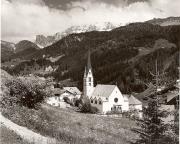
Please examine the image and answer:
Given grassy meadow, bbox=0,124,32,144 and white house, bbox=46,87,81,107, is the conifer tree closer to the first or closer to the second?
grassy meadow, bbox=0,124,32,144

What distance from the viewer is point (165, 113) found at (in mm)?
26391

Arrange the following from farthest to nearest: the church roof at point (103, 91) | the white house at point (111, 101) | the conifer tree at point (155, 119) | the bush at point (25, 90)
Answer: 1. the church roof at point (103, 91)
2. the white house at point (111, 101)
3. the bush at point (25, 90)
4. the conifer tree at point (155, 119)

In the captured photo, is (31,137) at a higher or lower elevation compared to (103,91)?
lower

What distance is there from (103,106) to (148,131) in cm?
9082

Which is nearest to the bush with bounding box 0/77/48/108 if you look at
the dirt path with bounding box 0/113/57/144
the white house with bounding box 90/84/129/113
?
the dirt path with bounding box 0/113/57/144

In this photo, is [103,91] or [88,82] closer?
[103,91]

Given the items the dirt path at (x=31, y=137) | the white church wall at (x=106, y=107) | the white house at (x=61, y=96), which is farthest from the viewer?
the white house at (x=61, y=96)

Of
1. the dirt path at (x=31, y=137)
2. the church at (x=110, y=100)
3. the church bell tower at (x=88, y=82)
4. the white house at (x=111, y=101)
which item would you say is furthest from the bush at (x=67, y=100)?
the dirt path at (x=31, y=137)

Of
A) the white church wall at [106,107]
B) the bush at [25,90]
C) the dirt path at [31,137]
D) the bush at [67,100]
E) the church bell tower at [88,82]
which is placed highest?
the church bell tower at [88,82]

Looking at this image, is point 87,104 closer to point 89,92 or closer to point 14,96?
point 89,92

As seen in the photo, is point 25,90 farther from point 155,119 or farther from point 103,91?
point 103,91

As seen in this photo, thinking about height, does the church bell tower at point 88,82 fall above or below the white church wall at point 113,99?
above

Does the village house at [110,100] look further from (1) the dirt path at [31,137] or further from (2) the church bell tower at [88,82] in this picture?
(1) the dirt path at [31,137]

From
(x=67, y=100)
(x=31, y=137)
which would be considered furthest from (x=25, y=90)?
(x=67, y=100)
